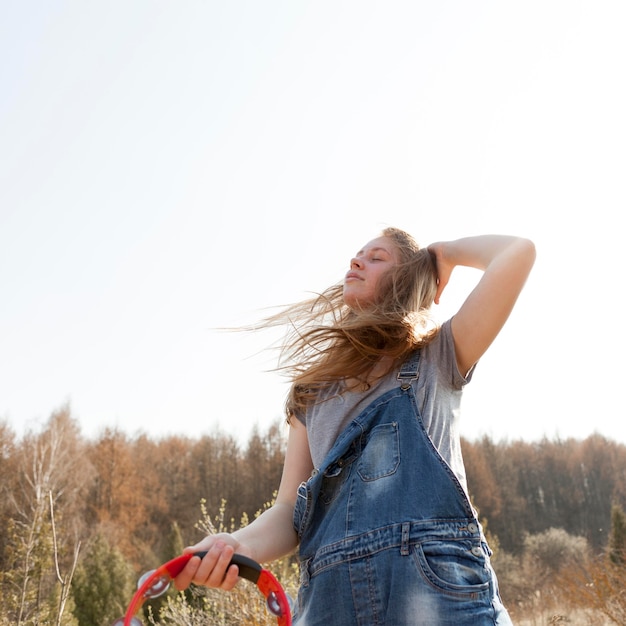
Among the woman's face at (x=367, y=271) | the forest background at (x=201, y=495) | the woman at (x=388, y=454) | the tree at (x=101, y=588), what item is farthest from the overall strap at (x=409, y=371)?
the forest background at (x=201, y=495)

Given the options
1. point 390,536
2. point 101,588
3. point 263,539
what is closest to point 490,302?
point 390,536

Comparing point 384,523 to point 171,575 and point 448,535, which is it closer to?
point 448,535

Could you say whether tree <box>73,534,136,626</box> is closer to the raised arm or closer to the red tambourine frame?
the red tambourine frame

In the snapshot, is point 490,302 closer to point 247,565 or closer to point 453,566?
point 453,566

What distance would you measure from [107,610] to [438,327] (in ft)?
49.1

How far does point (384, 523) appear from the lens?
4.57ft

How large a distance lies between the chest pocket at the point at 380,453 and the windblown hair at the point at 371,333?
0.70 feet

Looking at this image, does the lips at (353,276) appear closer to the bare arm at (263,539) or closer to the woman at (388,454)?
the woman at (388,454)

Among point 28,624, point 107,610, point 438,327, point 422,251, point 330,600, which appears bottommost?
point 107,610

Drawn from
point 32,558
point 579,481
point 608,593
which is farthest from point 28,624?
point 579,481

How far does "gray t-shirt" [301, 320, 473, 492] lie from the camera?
1.62m

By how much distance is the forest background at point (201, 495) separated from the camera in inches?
690

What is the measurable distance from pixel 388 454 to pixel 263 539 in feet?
1.28

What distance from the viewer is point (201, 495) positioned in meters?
30.6
